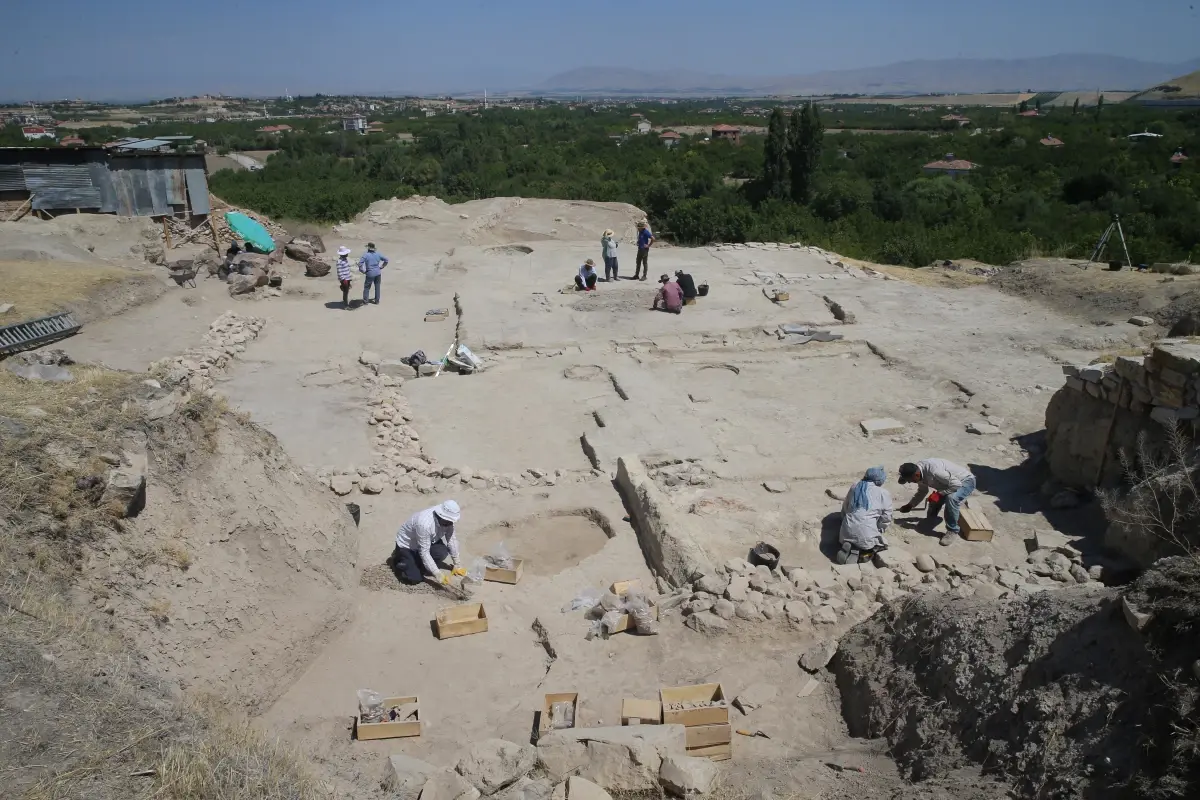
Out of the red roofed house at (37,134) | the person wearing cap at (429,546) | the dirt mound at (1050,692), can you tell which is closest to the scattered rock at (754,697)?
the dirt mound at (1050,692)

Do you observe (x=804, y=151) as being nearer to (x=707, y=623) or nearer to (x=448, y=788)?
(x=707, y=623)

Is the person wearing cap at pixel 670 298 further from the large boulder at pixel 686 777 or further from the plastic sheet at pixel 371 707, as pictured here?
the large boulder at pixel 686 777

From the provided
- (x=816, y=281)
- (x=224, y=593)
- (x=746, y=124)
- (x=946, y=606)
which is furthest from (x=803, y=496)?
(x=746, y=124)

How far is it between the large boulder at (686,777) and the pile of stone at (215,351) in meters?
7.19

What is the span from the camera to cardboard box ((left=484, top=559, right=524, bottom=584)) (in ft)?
21.8

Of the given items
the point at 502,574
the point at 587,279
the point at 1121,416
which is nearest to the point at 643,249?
the point at 587,279

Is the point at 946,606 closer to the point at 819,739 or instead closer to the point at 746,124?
the point at 819,739

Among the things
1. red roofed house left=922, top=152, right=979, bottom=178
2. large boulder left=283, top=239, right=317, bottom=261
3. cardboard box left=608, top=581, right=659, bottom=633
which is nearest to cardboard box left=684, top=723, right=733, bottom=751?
cardboard box left=608, top=581, right=659, bottom=633

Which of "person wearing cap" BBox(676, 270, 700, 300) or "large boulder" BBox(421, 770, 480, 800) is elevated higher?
"person wearing cap" BBox(676, 270, 700, 300)

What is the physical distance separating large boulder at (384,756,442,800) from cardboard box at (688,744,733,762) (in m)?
1.45

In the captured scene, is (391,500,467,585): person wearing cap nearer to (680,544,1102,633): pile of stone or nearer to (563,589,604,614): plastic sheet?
(563,589,604,614): plastic sheet

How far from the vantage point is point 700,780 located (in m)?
4.04

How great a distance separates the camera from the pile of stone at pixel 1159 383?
6.92 metres

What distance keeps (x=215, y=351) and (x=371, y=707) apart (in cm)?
817
